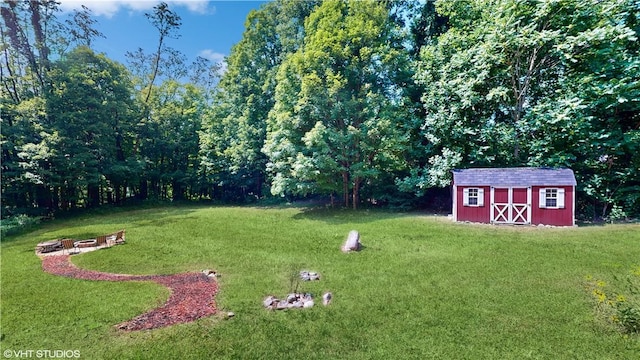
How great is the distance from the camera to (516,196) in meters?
16.3

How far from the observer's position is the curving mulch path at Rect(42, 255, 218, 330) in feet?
21.4

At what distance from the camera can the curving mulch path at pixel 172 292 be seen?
6.53m

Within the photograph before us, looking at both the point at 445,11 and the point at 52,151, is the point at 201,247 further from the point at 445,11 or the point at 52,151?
the point at 445,11

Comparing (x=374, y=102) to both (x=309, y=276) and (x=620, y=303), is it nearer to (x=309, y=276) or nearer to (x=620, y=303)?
(x=309, y=276)

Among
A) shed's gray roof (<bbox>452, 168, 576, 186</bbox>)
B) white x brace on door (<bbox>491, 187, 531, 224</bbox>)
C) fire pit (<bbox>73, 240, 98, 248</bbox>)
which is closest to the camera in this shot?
fire pit (<bbox>73, 240, 98, 248</bbox>)

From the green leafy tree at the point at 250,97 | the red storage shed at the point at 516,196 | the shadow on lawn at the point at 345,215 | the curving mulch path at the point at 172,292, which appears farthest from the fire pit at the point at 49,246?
the red storage shed at the point at 516,196

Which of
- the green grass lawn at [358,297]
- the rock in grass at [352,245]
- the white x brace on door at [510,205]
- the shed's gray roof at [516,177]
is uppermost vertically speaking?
the shed's gray roof at [516,177]

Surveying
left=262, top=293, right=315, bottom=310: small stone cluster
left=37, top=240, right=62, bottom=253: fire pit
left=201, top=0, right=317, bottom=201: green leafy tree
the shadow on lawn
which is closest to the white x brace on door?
the shadow on lawn

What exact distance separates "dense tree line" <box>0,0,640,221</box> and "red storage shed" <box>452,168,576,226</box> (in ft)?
7.17

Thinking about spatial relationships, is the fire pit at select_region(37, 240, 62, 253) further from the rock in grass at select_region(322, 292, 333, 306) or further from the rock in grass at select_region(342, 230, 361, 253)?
the rock in grass at select_region(322, 292, 333, 306)

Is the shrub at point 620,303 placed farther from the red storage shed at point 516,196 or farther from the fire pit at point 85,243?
the fire pit at point 85,243

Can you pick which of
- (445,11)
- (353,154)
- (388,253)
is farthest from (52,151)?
(445,11)

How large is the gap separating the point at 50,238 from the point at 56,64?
51.2 ft

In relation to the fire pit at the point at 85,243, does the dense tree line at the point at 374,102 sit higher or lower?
higher
